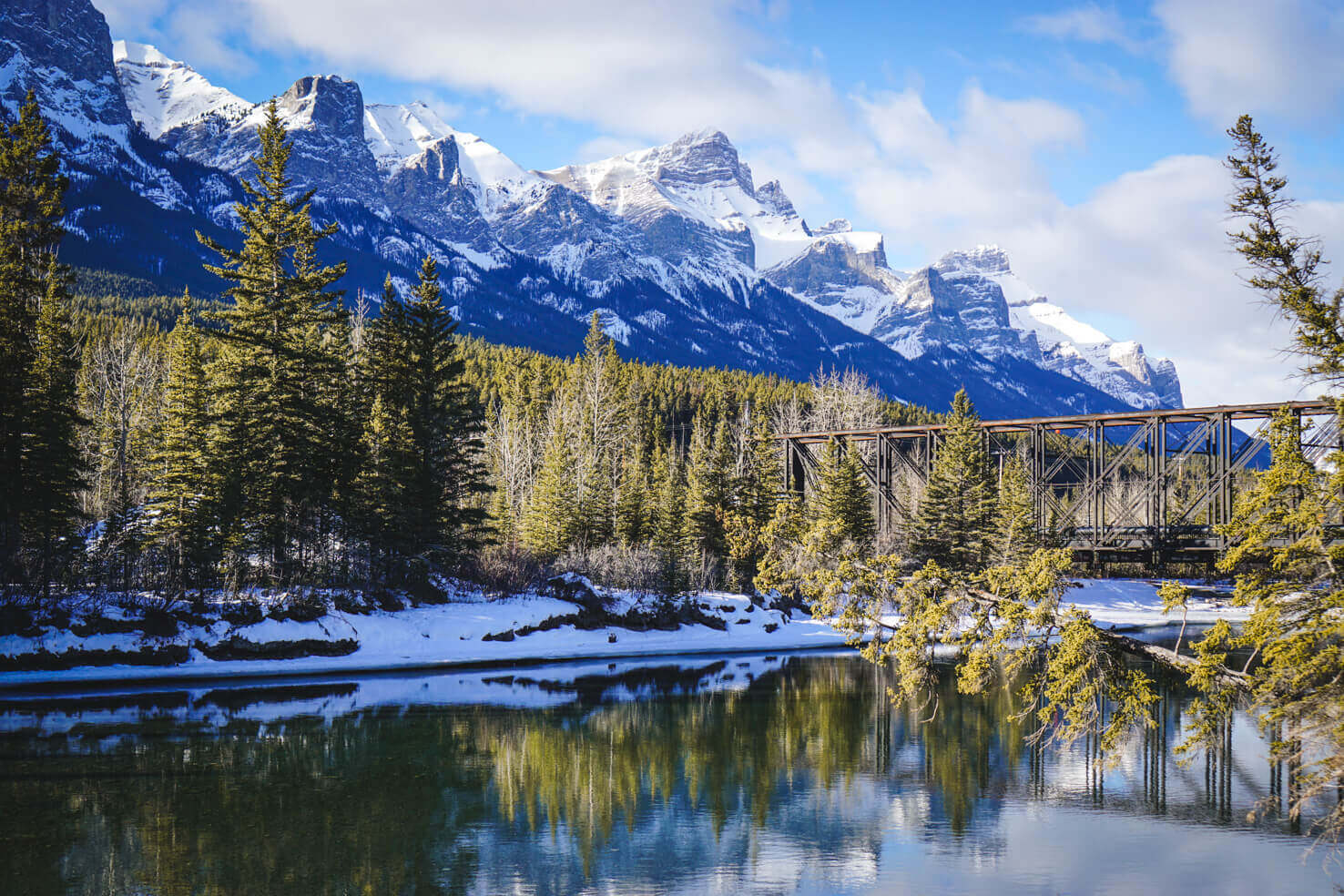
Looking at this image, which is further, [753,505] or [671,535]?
[753,505]

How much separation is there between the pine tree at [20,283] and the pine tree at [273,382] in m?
6.10

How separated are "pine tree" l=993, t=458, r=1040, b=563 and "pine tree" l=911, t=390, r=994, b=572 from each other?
675 mm

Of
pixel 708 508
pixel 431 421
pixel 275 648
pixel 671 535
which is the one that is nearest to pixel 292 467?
pixel 431 421

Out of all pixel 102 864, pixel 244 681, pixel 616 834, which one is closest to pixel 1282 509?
pixel 616 834

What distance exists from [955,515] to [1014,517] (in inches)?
154

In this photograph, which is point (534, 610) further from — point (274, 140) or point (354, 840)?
point (354, 840)

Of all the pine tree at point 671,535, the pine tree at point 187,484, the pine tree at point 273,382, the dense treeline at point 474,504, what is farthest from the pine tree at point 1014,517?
the pine tree at point 187,484

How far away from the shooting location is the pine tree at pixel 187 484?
37438mm

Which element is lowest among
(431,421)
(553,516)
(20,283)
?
(553,516)

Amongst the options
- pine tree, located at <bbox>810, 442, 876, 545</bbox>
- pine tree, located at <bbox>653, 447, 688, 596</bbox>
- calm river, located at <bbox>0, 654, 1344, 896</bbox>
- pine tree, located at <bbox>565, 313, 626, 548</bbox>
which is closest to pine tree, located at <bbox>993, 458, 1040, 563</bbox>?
pine tree, located at <bbox>810, 442, 876, 545</bbox>

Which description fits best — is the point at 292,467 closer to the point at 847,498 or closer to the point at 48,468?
A: the point at 48,468

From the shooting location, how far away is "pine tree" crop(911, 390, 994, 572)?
60.4m

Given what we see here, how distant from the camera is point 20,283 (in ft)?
114

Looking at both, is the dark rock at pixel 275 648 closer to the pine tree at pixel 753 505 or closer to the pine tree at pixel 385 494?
the pine tree at pixel 385 494
